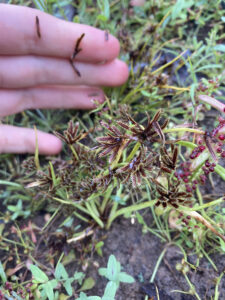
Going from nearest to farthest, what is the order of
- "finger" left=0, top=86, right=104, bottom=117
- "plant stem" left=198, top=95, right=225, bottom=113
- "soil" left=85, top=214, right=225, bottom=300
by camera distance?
"plant stem" left=198, top=95, right=225, bottom=113 < "soil" left=85, top=214, right=225, bottom=300 < "finger" left=0, top=86, right=104, bottom=117

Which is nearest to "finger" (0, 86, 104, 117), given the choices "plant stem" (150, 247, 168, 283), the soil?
the soil

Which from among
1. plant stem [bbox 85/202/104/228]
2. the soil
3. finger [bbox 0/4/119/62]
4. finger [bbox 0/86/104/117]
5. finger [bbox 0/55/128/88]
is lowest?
the soil

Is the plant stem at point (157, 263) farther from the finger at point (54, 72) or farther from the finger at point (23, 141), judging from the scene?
the finger at point (54, 72)

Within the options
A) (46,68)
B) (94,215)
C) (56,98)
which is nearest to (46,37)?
(46,68)

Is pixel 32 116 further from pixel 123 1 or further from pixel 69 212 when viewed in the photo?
pixel 123 1

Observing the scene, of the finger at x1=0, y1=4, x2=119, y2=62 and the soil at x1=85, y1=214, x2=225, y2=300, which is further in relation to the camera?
the finger at x1=0, y1=4, x2=119, y2=62

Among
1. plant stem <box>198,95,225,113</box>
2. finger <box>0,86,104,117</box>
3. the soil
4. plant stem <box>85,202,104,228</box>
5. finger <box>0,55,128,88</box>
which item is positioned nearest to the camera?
plant stem <box>198,95,225,113</box>

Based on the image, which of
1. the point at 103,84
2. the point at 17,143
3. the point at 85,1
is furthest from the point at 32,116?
the point at 85,1

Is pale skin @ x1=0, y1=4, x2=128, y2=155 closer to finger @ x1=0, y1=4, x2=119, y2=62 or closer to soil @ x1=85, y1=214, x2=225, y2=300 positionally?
finger @ x1=0, y1=4, x2=119, y2=62
